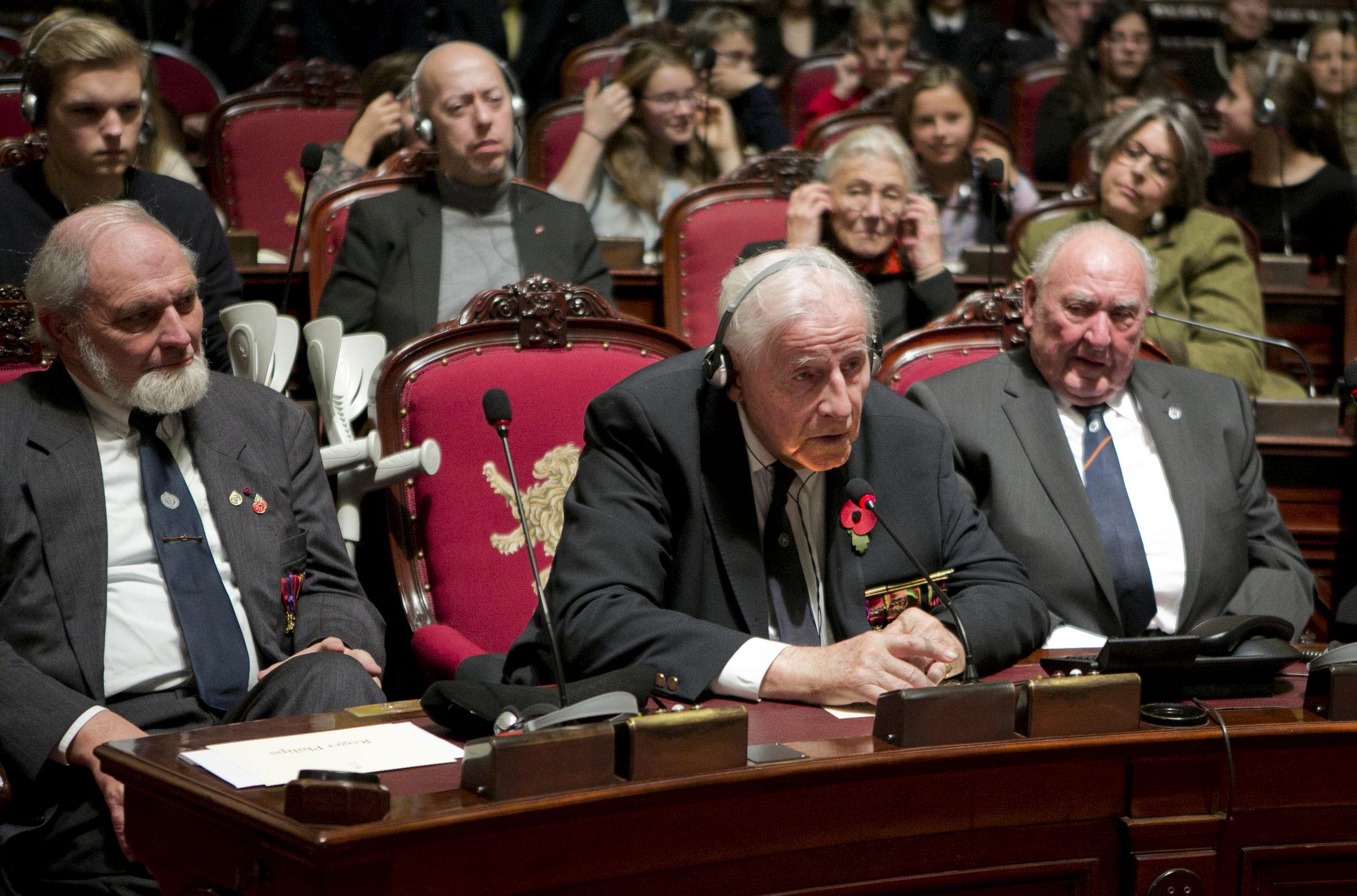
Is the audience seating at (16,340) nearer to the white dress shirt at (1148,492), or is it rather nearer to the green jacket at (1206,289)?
the white dress shirt at (1148,492)

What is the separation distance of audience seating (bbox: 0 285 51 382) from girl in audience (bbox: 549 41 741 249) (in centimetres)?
204

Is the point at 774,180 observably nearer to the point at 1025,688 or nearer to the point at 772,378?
the point at 772,378

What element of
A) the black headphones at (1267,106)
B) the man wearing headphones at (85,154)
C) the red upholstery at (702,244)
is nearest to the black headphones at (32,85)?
the man wearing headphones at (85,154)

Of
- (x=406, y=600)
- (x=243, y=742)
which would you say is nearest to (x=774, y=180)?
(x=406, y=600)

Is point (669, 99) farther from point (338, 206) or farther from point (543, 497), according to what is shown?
point (543, 497)

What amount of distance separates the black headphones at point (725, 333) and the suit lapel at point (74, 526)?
836 millimetres

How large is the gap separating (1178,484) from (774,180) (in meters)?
1.57

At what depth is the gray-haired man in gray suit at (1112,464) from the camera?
2395 millimetres

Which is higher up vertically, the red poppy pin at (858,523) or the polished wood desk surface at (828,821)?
the red poppy pin at (858,523)

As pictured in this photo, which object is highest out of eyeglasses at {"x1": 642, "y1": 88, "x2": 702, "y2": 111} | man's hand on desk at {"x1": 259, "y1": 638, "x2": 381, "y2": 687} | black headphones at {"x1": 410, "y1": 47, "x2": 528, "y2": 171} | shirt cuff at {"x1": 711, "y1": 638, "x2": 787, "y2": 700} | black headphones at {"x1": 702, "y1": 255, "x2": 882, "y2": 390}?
eyeglasses at {"x1": 642, "y1": 88, "x2": 702, "y2": 111}

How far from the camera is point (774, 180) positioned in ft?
12.1

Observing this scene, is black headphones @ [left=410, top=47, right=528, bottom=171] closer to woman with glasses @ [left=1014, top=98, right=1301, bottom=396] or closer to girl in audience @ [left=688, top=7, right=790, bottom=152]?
woman with glasses @ [left=1014, top=98, right=1301, bottom=396]

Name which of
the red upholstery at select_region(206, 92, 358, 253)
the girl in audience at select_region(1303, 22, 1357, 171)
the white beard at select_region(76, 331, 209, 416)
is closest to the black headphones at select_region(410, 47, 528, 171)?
the red upholstery at select_region(206, 92, 358, 253)

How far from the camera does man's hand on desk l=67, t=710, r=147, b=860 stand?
1699mm
